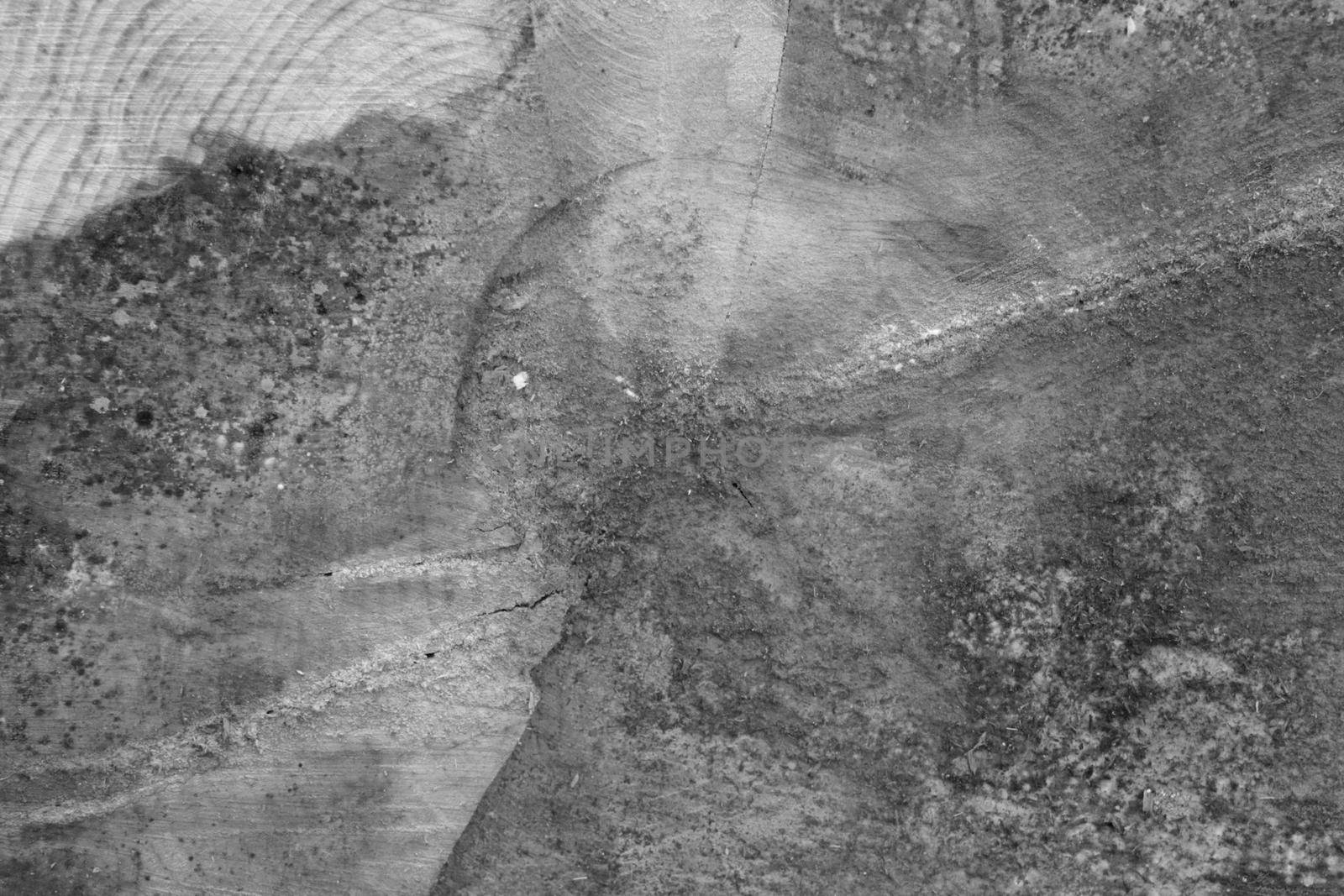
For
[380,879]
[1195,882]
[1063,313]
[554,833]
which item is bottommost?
[380,879]

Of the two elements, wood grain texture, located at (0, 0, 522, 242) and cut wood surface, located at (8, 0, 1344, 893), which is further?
cut wood surface, located at (8, 0, 1344, 893)

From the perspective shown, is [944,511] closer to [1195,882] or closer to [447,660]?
[1195,882]

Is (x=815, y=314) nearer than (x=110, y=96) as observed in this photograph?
No

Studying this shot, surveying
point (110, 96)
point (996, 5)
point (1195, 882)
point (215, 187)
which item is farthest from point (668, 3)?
point (1195, 882)

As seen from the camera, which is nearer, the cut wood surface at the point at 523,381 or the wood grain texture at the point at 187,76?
the wood grain texture at the point at 187,76

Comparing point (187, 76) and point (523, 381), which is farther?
point (523, 381)

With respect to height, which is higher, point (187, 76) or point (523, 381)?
point (187, 76)

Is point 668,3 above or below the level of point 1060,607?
above
